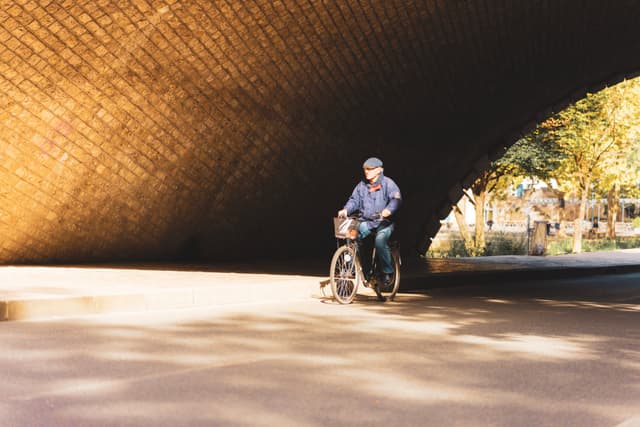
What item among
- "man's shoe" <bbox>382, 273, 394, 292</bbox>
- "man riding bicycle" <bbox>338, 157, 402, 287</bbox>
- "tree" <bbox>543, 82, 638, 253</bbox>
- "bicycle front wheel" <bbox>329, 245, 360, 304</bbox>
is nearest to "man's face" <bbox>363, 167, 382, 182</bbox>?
"man riding bicycle" <bbox>338, 157, 402, 287</bbox>

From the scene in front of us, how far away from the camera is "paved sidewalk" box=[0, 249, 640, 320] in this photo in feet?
30.6

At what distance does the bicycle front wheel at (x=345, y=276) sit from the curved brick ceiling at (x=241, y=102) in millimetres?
3438

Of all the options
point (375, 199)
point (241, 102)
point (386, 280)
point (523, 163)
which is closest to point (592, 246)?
point (523, 163)

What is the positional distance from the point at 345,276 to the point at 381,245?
0.57 metres

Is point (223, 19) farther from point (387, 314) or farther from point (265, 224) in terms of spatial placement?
point (265, 224)

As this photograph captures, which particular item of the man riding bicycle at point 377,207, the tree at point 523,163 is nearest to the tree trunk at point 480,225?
the tree at point 523,163

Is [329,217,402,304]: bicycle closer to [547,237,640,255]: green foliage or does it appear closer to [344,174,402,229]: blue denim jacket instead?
[344,174,402,229]: blue denim jacket

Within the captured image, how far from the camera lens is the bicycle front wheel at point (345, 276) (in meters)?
11.2

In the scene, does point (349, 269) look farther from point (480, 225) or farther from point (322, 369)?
point (480, 225)

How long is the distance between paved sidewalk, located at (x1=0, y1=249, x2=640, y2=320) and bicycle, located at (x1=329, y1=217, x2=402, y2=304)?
756mm

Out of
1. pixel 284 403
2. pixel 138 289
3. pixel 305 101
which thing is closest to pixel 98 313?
pixel 138 289

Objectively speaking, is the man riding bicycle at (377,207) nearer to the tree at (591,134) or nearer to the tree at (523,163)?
the tree at (523,163)

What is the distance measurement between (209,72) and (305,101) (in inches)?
97.5

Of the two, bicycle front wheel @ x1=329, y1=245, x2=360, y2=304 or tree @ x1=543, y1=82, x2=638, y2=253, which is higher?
tree @ x1=543, y1=82, x2=638, y2=253
